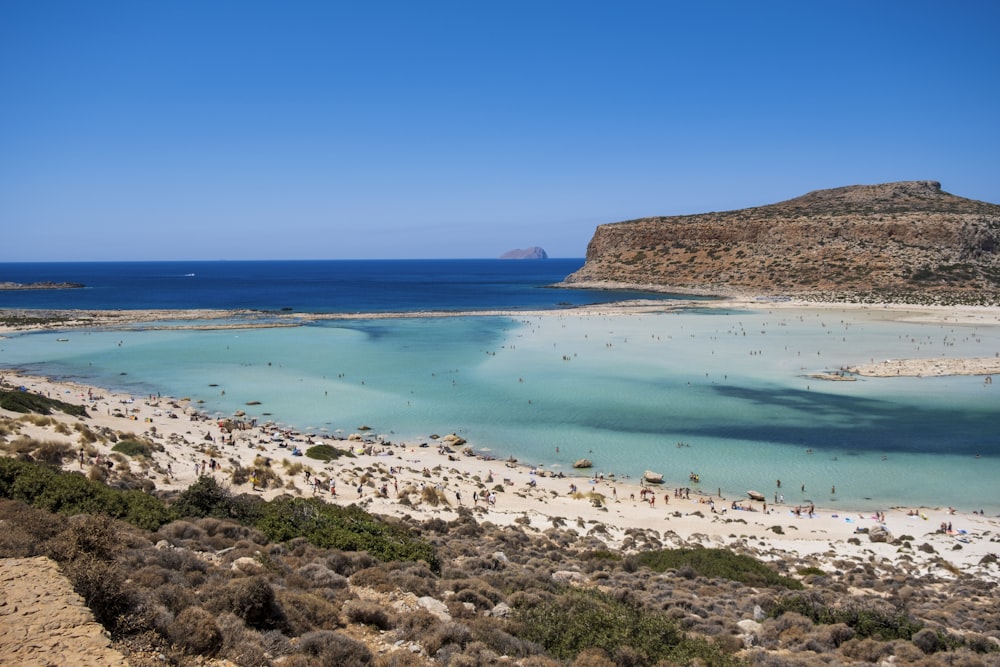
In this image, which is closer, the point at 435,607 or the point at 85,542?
the point at 85,542

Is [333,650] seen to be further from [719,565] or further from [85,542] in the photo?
[719,565]

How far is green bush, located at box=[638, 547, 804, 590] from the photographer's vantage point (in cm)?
1348

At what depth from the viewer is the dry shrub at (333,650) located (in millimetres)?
6656

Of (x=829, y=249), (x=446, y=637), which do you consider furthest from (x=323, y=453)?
(x=829, y=249)

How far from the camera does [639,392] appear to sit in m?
35.6

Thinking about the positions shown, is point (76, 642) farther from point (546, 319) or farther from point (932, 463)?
point (546, 319)

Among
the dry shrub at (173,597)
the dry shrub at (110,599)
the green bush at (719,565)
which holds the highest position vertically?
the dry shrub at (110,599)

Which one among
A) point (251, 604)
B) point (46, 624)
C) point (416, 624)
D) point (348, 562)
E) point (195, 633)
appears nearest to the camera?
point (46, 624)

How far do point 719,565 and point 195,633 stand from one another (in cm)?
1132

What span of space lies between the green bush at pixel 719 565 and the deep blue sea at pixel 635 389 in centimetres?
791

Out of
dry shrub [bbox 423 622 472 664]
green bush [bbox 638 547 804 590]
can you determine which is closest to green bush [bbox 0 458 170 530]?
dry shrub [bbox 423 622 472 664]

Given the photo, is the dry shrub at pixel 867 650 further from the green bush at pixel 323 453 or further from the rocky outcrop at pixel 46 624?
the green bush at pixel 323 453

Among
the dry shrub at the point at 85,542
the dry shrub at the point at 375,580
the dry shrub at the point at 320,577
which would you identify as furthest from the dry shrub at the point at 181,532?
the dry shrub at the point at 375,580

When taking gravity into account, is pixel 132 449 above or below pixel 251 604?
below
